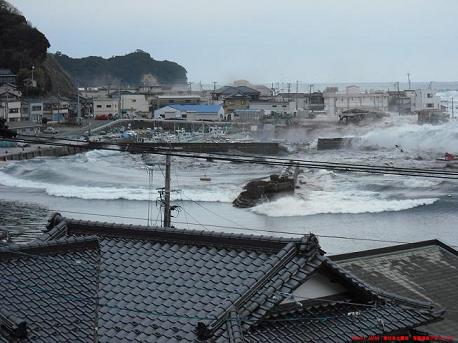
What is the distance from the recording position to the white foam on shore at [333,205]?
56.5 feet

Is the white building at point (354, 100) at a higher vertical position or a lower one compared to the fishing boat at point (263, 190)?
higher

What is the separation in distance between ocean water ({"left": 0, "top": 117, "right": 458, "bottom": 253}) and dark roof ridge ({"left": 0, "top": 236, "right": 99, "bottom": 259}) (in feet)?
32.6

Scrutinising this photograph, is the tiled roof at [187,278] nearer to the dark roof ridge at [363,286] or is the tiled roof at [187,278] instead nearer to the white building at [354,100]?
the dark roof ridge at [363,286]

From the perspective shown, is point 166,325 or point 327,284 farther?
point 327,284

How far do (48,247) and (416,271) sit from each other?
11.7 feet

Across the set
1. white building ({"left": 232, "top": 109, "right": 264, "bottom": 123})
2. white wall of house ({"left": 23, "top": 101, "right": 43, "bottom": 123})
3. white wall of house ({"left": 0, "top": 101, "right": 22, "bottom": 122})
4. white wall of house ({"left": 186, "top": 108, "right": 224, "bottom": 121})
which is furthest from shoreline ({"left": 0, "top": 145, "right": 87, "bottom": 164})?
white building ({"left": 232, "top": 109, "right": 264, "bottom": 123})

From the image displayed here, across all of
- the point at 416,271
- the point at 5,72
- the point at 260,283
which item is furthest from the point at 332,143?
the point at 260,283

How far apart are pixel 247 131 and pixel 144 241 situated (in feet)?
119

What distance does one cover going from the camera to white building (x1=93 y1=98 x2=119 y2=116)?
46.8m

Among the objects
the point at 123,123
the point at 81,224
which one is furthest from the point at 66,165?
the point at 81,224

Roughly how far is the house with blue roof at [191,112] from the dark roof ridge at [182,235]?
3961cm

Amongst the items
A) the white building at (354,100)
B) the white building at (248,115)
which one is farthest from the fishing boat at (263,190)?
the white building at (354,100)

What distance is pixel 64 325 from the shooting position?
2693mm

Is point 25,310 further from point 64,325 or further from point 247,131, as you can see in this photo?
point 247,131
